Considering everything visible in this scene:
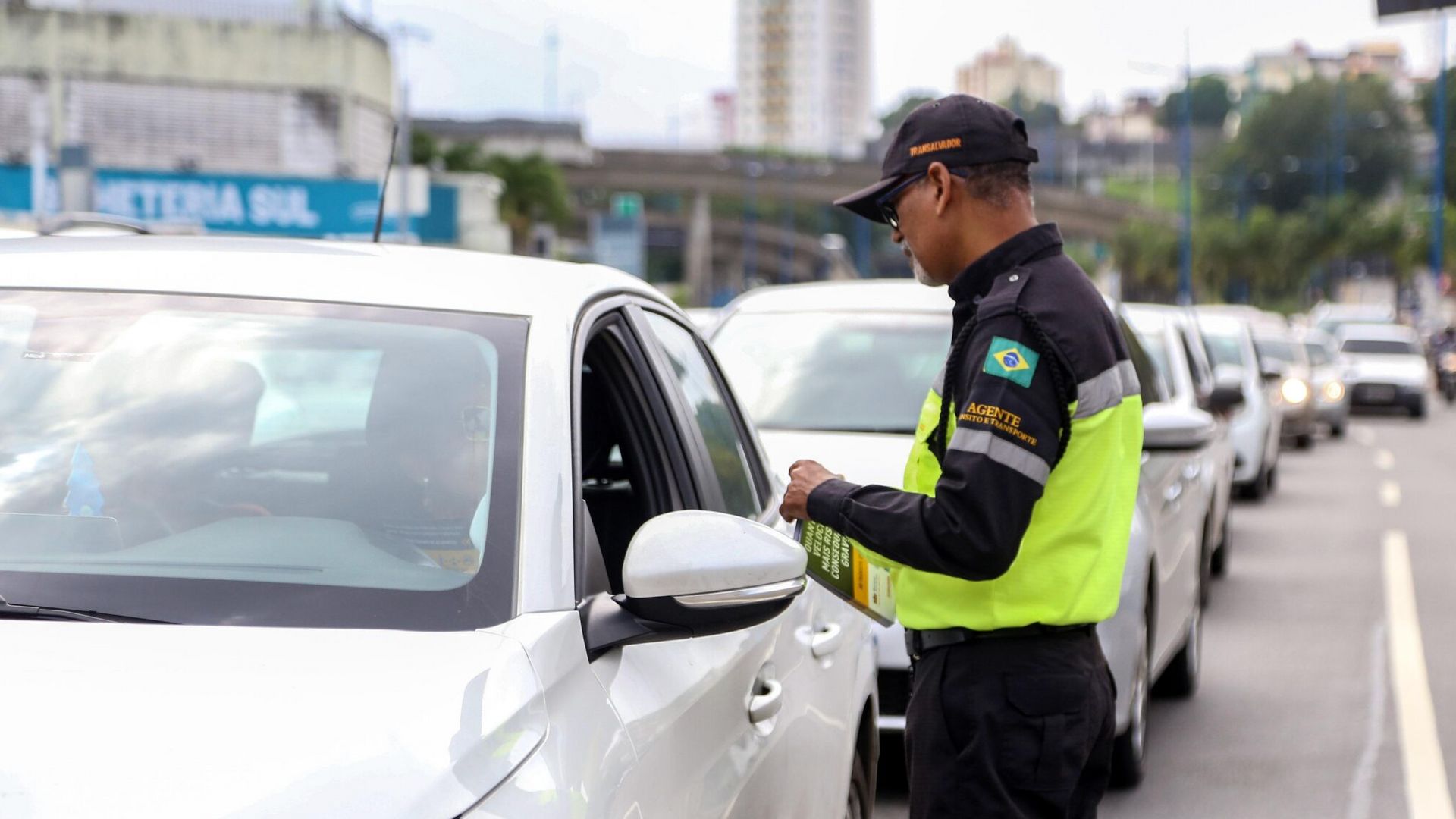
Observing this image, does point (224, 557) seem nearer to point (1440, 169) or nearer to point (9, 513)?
point (9, 513)

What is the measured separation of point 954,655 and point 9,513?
148 centimetres

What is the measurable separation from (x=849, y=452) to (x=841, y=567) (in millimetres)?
3516

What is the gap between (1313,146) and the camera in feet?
384

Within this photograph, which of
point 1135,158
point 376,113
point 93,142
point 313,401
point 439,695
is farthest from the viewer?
point 1135,158

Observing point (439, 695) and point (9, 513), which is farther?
point (9, 513)

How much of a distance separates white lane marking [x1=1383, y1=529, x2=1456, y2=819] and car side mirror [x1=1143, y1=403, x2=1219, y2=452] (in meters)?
1.36

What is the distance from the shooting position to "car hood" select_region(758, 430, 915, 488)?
641cm

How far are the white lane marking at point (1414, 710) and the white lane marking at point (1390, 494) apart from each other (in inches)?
202

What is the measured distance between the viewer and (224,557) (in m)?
2.71

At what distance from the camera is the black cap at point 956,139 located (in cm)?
307

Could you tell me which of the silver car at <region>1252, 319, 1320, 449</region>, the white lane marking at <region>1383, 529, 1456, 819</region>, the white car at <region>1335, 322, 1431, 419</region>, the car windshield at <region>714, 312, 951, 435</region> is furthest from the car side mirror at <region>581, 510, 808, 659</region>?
the white car at <region>1335, 322, 1431, 419</region>

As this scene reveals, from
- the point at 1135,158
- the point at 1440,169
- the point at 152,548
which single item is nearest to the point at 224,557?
the point at 152,548

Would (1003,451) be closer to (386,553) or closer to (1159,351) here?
(386,553)

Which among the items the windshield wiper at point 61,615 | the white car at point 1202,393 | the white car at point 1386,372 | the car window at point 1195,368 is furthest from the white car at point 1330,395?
the windshield wiper at point 61,615
